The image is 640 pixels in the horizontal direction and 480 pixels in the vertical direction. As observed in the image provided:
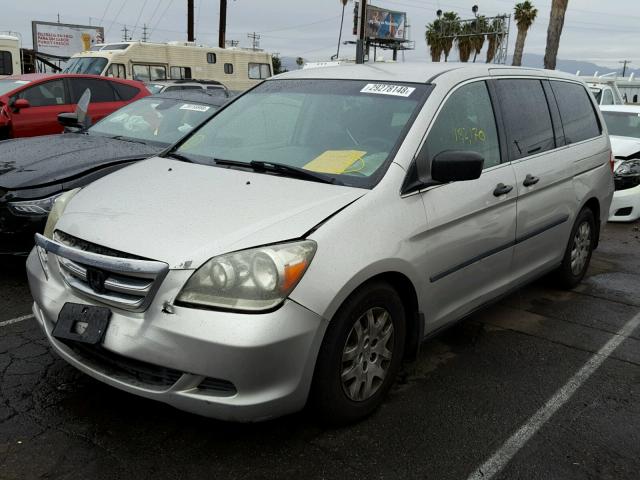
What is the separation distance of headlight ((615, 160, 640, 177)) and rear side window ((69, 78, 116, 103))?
7.63 meters

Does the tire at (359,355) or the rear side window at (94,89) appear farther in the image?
the rear side window at (94,89)

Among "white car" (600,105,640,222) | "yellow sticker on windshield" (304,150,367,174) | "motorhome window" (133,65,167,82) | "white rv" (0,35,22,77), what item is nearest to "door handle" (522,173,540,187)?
"yellow sticker on windshield" (304,150,367,174)

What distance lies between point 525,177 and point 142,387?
8.52 ft

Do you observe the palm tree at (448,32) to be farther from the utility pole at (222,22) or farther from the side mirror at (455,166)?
the side mirror at (455,166)

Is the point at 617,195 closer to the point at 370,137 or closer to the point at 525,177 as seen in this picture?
the point at 525,177

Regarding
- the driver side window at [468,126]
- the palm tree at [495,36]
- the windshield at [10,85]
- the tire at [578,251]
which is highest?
the palm tree at [495,36]

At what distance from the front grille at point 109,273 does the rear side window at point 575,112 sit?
333 centimetres

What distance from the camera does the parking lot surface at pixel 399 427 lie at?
8.81 ft

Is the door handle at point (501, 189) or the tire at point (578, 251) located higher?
the door handle at point (501, 189)

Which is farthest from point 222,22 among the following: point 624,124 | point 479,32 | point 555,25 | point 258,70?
point 624,124

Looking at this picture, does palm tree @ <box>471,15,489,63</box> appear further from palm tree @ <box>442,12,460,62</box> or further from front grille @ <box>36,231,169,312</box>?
front grille @ <box>36,231,169,312</box>

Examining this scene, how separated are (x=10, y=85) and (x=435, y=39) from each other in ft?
148

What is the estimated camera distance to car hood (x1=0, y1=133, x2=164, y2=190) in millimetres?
4750

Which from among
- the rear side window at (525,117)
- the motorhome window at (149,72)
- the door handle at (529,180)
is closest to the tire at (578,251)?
the rear side window at (525,117)
